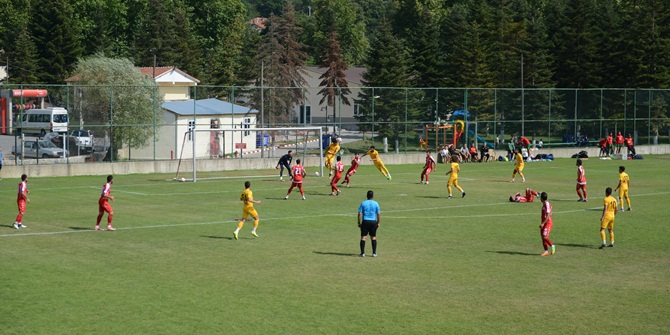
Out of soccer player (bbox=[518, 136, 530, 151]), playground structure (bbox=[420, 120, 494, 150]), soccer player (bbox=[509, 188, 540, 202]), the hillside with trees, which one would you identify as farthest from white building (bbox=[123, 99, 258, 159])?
the hillside with trees

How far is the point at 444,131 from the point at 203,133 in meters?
19.3

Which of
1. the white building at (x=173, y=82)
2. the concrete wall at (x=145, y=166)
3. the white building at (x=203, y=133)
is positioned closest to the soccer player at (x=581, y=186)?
the white building at (x=203, y=133)

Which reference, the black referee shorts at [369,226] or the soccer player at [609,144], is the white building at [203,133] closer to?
the black referee shorts at [369,226]

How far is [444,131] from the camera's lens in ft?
213

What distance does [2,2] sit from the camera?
385ft

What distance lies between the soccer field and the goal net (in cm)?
1212

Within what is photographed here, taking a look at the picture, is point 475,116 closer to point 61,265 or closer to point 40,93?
point 40,93

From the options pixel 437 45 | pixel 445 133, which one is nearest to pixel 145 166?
pixel 445 133

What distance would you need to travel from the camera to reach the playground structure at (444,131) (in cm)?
6412

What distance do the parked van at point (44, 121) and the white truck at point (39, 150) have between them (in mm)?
665

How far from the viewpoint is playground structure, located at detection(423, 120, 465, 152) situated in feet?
210

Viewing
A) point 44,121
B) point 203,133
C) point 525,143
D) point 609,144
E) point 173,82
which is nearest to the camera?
point 44,121

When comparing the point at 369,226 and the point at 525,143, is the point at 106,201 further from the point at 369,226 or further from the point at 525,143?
the point at 525,143

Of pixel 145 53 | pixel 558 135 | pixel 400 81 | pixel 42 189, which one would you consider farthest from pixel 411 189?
pixel 145 53
